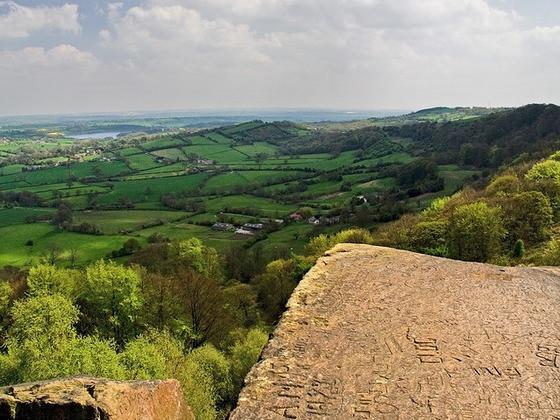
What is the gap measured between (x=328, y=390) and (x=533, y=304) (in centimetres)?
1036

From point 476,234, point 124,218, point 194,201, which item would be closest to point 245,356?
point 476,234

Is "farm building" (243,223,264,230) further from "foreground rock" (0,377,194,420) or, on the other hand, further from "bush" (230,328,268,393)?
"foreground rock" (0,377,194,420)

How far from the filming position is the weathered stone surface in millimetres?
12961

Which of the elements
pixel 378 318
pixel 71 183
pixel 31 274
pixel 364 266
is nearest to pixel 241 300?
pixel 31 274

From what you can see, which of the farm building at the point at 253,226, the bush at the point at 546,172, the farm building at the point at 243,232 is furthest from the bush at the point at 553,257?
the farm building at the point at 253,226

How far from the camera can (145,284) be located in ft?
186

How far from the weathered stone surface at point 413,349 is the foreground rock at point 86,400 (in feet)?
7.98

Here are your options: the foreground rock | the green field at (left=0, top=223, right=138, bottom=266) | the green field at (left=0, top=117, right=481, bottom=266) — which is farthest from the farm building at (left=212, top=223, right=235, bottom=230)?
the foreground rock

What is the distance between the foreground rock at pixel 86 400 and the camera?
12.2 metres

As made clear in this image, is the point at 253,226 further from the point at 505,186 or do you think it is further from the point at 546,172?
the point at 546,172

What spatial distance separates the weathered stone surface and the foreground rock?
2433 mm

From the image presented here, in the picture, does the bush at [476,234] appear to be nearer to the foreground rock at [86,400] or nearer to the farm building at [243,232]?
the foreground rock at [86,400]

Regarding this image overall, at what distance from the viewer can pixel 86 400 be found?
12273mm

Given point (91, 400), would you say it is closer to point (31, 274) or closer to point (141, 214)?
point (31, 274)
